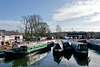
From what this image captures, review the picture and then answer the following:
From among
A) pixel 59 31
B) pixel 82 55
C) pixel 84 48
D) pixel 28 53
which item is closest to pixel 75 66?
pixel 82 55

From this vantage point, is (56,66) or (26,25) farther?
(26,25)

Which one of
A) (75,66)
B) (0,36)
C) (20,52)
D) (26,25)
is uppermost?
(26,25)

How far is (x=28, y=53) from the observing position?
859 inches

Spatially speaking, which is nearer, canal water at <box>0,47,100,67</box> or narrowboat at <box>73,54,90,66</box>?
canal water at <box>0,47,100,67</box>

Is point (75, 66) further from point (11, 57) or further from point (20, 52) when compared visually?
point (11, 57)

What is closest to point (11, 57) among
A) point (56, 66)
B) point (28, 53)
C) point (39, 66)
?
point (28, 53)

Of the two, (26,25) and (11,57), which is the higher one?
(26,25)

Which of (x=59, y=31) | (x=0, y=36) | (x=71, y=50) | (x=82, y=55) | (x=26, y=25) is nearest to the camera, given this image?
(x=82, y=55)

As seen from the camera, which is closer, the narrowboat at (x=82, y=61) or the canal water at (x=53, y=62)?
the canal water at (x=53, y=62)

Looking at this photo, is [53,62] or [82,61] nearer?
[53,62]

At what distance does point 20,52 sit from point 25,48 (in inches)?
55.3

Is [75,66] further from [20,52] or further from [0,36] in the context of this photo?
[0,36]

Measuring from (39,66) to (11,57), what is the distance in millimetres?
7652

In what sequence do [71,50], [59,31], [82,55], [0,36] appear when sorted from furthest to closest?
[59,31] < [0,36] < [71,50] < [82,55]
